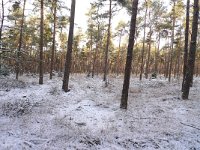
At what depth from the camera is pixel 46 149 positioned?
292 inches

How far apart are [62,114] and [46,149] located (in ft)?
12.0

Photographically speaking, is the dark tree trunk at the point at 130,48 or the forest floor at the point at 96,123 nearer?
the forest floor at the point at 96,123

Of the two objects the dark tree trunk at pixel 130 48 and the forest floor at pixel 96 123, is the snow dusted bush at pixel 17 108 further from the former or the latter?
the dark tree trunk at pixel 130 48

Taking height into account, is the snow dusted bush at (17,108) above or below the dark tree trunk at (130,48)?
below

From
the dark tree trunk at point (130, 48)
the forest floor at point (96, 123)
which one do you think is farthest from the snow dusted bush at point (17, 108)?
the dark tree trunk at point (130, 48)

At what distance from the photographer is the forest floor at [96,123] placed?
316 inches

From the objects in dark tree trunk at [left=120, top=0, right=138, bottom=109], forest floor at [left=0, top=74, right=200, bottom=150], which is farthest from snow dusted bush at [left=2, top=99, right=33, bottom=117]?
dark tree trunk at [left=120, top=0, right=138, bottom=109]

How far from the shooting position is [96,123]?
392 inches

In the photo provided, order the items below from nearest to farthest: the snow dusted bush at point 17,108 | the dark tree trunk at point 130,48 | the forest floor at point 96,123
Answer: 1. the forest floor at point 96,123
2. the snow dusted bush at point 17,108
3. the dark tree trunk at point 130,48

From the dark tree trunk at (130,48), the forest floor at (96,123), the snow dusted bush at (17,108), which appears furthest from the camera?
the dark tree trunk at (130,48)

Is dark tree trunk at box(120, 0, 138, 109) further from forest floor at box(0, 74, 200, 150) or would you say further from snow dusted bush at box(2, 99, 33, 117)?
snow dusted bush at box(2, 99, 33, 117)

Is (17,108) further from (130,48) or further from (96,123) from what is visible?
(130,48)

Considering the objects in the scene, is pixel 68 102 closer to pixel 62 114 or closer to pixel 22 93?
pixel 62 114

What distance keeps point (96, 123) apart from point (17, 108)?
4.13 metres
